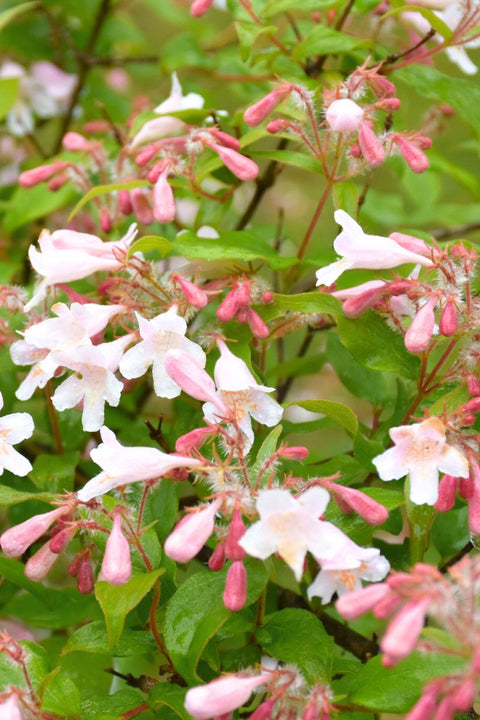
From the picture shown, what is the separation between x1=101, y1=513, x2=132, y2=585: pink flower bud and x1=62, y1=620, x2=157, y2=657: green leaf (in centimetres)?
13

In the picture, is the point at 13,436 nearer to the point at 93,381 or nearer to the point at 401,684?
the point at 93,381

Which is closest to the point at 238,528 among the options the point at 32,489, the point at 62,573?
the point at 32,489

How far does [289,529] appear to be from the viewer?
3.14 feet

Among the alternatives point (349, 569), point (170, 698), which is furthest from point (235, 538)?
point (170, 698)

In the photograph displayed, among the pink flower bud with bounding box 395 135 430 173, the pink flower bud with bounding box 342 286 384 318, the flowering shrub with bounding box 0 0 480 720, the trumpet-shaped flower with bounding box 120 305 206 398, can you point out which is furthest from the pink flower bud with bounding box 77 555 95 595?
the pink flower bud with bounding box 395 135 430 173

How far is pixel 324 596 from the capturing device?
1.09 metres

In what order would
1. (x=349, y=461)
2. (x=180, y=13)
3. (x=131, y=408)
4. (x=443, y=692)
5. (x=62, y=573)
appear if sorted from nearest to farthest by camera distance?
(x=443, y=692)
(x=349, y=461)
(x=131, y=408)
(x=62, y=573)
(x=180, y=13)

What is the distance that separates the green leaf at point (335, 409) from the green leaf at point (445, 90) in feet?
2.07

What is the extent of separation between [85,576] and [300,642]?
29 centimetres

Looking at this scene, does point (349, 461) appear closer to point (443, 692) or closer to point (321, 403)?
point (321, 403)

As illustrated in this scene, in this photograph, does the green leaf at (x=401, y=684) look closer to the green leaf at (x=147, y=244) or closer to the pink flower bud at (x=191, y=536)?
the pink flower bud at (x=191, y=536)

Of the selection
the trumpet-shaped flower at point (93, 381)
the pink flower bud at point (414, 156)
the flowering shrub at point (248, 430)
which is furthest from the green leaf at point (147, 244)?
the pink flower bud at point (414, 156)

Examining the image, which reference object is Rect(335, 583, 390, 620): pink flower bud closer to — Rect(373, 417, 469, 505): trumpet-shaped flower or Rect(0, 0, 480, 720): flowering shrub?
Rect(0, 0, 480, 720): flowering shrub

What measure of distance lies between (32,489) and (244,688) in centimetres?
70
